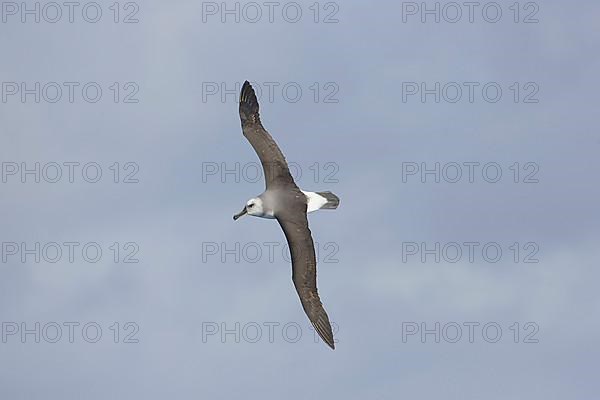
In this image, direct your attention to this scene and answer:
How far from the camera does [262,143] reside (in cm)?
4000

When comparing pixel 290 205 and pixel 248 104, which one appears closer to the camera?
pixel 290 205

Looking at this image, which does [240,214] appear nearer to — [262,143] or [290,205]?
[290,205]

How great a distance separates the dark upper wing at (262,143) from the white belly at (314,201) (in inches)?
25.9

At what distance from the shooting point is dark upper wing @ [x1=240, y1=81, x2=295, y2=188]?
1547 inches

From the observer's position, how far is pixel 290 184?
39.2 meters

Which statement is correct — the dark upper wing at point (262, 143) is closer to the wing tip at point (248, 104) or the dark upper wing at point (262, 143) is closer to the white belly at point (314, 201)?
the wing tip at point (248, 104)

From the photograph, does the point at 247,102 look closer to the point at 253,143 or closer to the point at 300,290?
the point at 253,143

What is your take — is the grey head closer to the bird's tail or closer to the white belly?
the white belly

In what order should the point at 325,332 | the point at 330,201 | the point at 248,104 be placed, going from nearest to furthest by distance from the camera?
1. the point at 325,332
2. the point at 330,201
3. the point at 248,104

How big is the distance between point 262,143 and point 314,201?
250 centimetres

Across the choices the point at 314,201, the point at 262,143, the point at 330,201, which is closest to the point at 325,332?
the point at 314,201

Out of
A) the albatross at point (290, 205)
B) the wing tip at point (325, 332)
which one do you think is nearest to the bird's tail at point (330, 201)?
the albatross at point (290, 205)

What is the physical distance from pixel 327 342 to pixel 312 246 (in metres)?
2.79

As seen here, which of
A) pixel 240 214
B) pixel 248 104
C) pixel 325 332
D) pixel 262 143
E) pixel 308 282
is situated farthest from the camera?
→ pixel 248 104
